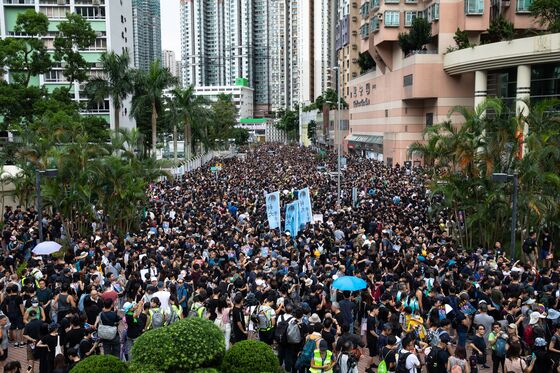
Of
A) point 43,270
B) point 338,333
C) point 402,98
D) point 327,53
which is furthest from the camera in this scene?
point 327,53

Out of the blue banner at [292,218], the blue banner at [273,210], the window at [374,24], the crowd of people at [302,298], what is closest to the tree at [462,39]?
the window at [374,24]

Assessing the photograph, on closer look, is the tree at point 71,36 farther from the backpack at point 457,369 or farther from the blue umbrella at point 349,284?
the backpack at point 457,369

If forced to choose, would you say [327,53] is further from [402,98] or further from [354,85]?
[402,98]

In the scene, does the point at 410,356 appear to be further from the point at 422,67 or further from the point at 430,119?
the point at 430,119

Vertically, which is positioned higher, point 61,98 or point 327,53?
point 327,53

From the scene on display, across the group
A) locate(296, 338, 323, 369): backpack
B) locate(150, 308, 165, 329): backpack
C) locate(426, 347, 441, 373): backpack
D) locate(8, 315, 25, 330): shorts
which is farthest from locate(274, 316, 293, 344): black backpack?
locate(8, 315, 25, 330): shorts

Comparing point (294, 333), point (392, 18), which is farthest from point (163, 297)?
point (392, 18)

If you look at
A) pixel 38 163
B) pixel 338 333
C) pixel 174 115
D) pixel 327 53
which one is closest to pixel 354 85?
pixel 174 115
